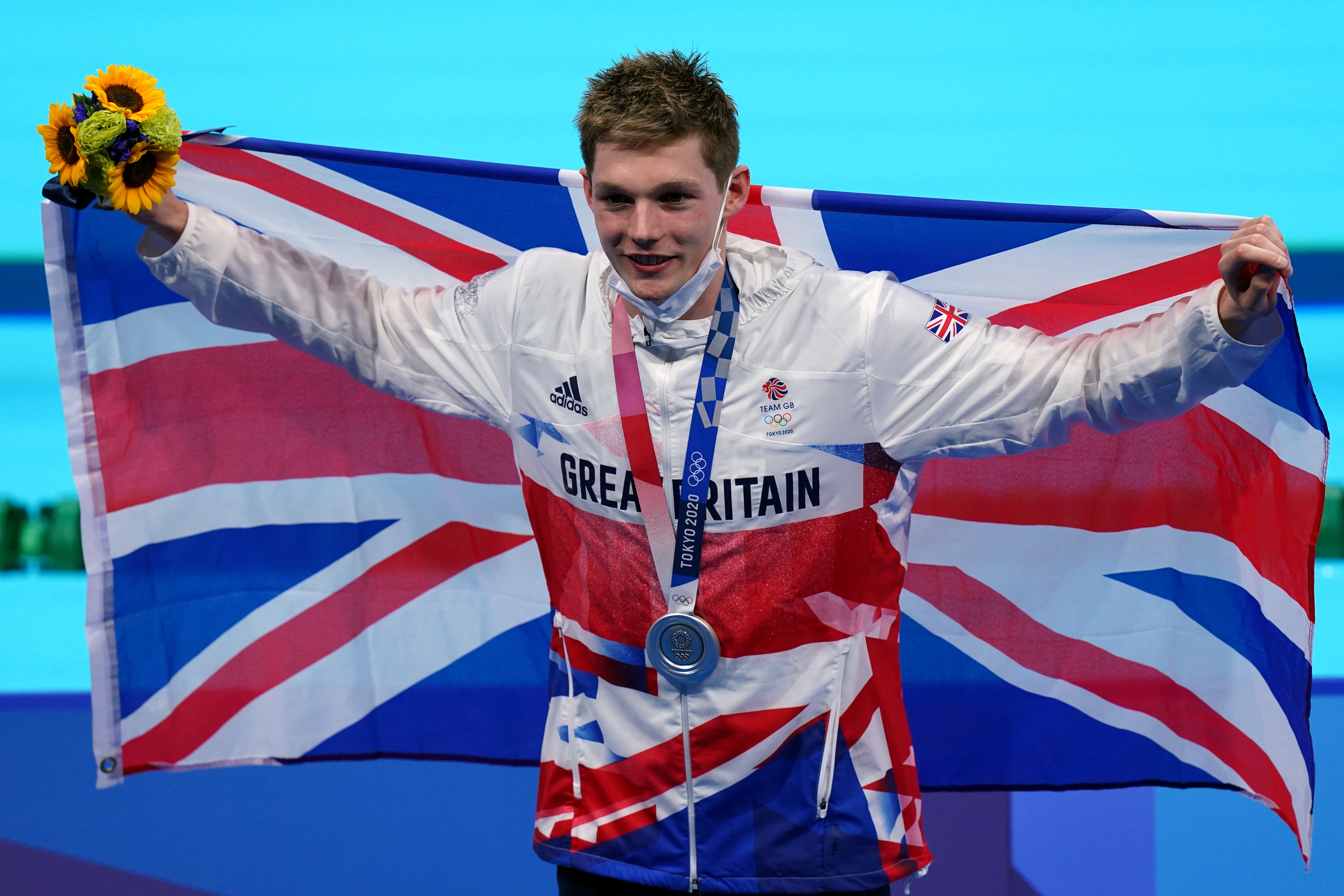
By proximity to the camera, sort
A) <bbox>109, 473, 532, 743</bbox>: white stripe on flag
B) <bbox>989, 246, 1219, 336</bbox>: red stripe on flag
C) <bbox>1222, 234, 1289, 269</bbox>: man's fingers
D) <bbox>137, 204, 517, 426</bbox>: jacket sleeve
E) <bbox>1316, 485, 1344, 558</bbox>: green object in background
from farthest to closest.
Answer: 1. <bbox>1316, 485, 1344, 558</bbox>: green object in background
2. <bbox>109, 473, 532, 743</bbox>: white stripe on flag
3. <bbox>989, 246, 1219, 336</bbox>: red stripe on flag
4. <bbox>137, 204, 517, 426</bbox>: jacket sleeve
5. <bbox>1222, 234, 1289, 269</bbox>: man's fingers

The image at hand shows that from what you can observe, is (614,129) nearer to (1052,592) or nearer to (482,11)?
(1052,592)

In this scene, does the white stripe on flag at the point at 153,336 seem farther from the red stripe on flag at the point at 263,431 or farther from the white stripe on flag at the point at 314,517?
the white stripe on flag at the point at 314,517

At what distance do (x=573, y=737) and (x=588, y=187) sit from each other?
90 centimetres

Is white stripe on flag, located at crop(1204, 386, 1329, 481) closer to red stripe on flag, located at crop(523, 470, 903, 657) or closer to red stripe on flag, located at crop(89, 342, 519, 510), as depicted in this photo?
red stripe on flag, located at crop(523, 470, 903, 657)

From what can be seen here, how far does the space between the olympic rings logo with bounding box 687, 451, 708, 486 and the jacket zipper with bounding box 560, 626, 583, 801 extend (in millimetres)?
382

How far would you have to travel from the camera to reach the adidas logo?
196 centimetres

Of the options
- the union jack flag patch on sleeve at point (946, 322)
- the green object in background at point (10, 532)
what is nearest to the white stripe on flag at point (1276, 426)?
the union jack flag patch on sleeve at point (946, 322)

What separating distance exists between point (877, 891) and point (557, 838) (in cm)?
54

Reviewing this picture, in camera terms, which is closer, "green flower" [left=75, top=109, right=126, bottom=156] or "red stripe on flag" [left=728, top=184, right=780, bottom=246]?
"green flower" [left=75, top=109, right=126, bottom=156]

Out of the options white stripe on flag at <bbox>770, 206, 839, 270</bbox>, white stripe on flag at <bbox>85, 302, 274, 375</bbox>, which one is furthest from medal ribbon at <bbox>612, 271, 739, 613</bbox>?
white stripe on flag at <bbox>85, 302, 274, 375</bbox>

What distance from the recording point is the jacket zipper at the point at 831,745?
1958mm

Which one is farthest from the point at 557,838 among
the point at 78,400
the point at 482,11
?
the point at 482,11

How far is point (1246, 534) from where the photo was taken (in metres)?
2.31

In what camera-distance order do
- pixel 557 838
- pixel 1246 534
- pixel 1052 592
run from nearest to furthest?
pixel 557 838
pixel 1246 534
pixel 1052 592
